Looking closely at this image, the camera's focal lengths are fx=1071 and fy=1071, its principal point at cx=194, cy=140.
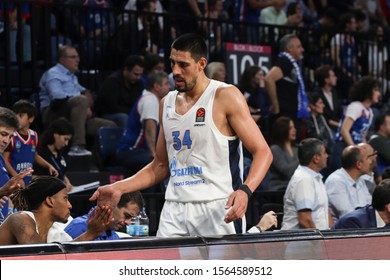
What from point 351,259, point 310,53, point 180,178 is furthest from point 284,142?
point 351,259

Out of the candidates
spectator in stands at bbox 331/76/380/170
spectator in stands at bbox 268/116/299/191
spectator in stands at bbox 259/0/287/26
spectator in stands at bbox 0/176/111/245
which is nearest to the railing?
spectator in stands at bbox 259/0/287/26

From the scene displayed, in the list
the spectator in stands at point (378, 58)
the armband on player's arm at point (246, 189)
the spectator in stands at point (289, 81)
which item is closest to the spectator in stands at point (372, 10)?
the spectator in stands at point (378, 58)

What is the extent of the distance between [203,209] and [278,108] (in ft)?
24.9

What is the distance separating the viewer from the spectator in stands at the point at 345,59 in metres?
16.6

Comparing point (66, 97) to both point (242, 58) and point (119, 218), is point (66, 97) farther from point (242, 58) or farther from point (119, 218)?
point (119, 218)

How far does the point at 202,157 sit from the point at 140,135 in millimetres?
5800

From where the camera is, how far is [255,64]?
14711mm

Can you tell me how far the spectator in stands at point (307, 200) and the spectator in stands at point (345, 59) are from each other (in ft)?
20.2

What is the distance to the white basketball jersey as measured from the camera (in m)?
6.71

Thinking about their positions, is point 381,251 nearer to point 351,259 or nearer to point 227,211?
point 351,259

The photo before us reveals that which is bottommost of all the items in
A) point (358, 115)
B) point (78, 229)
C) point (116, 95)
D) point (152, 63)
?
point (358, 115)

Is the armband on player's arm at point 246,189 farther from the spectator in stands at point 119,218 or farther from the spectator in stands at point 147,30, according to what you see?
the spectator in stands at point 147,30

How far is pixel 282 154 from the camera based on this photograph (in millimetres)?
12523

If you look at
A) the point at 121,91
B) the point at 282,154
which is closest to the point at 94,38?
the point at 121,91
